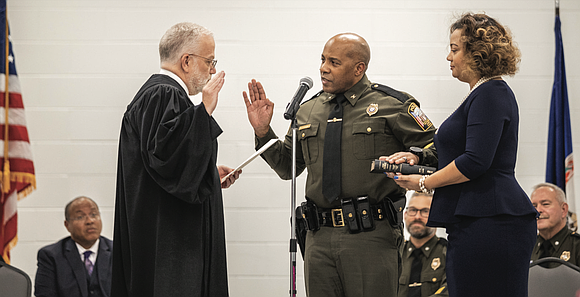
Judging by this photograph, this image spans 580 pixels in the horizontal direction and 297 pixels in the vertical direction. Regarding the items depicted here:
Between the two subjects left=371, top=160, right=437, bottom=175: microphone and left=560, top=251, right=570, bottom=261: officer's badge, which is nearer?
left=371, top=160, right=437, bottom=175: microphone

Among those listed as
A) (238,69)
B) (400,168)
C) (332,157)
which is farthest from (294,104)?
(238,69)

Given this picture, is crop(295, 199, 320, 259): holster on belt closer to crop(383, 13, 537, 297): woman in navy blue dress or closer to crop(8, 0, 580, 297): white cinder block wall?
crop(383, 13, 537, 297): woman in navy blue dress

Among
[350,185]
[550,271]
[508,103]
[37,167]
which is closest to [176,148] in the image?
[350,185]

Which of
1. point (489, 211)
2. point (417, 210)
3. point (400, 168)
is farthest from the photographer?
point (417, 210)

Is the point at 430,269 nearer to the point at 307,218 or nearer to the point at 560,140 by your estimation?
the point at 307,218

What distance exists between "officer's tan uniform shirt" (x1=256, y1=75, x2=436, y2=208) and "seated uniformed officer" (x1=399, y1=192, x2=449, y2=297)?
115 centimetres

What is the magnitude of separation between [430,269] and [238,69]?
2.05 metres

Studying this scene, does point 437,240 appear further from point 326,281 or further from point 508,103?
point 508,103

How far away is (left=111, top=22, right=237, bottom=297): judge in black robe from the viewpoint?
7.56ft

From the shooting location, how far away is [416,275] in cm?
359

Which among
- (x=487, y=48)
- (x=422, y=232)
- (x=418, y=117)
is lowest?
(x=422, y=232)

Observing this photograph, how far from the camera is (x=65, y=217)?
13.5 ft

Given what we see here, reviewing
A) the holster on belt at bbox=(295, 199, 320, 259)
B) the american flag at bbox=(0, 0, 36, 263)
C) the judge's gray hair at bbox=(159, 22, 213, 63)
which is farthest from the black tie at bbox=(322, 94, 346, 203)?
the american flag at bbox=(0, 0, 36, 263)

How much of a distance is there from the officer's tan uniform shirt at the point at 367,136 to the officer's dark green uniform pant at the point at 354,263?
16 centimetres
